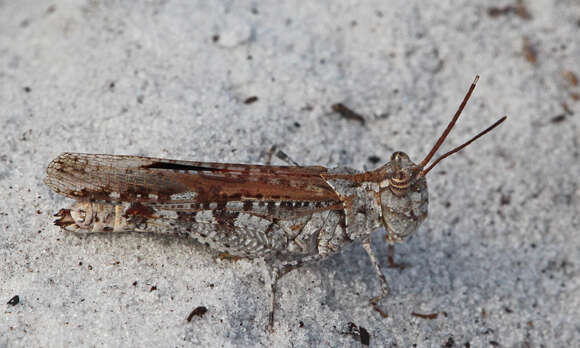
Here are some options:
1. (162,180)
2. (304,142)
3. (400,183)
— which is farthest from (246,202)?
(304,142)

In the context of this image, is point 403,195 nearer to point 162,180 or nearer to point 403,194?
point 403,194

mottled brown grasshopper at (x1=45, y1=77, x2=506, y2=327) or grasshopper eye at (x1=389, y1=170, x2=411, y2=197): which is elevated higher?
grasshopper eye at (x1=389, y1=170, x2=411, y2=197)

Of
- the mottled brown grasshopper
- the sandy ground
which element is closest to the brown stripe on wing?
the mottled brown grasshopper

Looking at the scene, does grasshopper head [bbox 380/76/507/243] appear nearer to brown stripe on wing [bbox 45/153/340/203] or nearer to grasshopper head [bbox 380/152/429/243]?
grasshopper head [bbox 380/152/429/243]

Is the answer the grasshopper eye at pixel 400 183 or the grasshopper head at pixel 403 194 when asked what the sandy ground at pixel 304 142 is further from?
the grasshopper eye at pixel 400 183

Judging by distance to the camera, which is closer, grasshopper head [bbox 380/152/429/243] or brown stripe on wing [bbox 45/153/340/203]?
brown stripe on wing [bbox 45/153/340/203]

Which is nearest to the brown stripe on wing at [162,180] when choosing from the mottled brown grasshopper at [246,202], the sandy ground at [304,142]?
the mottled brown grasshopper at [246,202]

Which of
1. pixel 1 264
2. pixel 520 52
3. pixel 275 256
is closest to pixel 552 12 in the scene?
pixel 520 52
